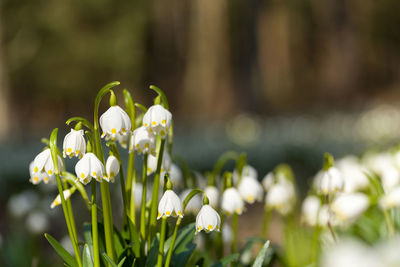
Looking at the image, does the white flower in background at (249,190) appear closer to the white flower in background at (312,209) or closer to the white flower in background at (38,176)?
the white flower in background at (312,209)

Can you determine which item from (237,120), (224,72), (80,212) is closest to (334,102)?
(224,72)

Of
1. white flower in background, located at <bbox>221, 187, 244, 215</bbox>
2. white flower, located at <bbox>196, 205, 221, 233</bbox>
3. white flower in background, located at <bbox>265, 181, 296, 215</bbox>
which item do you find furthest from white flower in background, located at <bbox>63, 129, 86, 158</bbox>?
white flower in background, located at <bbox>265, 181, 296, 215</bbox>

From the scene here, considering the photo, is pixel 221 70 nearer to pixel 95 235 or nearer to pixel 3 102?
pixel 3 102

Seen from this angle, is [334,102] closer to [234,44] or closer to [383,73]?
[234,44]

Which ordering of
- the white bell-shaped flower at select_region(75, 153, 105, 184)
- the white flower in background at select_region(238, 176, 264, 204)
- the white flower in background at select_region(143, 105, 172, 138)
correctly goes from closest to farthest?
the white bell-shaped flower at select_region(75, 153, 105, 184), the white flower in background at select_region(143, 105, 172, 138), the white flower in background at select_region(238, 176, 264, 204)

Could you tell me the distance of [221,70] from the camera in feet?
67.8

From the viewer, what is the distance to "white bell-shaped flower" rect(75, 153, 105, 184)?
166cm

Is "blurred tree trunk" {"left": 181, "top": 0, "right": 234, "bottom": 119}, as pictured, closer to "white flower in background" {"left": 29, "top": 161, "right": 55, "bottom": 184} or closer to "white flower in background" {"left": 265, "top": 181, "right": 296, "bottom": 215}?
"white flower in background" {"left": 265, "top": 181, "right": 296, "bottom": 215}

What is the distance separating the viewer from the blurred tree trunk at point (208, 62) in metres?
18.2

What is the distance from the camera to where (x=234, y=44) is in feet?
85.6

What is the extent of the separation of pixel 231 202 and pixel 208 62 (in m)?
18.1

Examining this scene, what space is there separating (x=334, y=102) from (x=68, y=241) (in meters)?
24.9

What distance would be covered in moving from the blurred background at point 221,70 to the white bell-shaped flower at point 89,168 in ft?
17.8

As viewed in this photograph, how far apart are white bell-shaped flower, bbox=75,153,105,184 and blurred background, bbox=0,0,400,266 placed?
5430 mm
